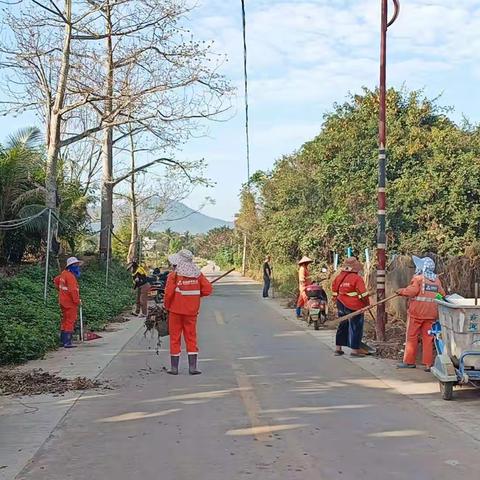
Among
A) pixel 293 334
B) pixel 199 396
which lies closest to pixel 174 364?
pixel 199 396

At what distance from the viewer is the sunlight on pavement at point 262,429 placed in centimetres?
698

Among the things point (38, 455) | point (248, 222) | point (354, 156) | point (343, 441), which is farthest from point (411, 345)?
point (248, 222)

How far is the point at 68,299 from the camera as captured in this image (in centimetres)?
1338

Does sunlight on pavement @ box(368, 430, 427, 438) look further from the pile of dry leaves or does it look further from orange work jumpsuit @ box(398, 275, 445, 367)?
the pile of dry leaves

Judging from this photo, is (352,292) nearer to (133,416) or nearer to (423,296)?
(423,296)

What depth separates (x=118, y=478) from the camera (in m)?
5.64

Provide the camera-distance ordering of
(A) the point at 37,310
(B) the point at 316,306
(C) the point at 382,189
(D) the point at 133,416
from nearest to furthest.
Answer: (D) the point at 133,416 < (C) the point at 382,189 < (A) the point at 37,310 < (B) the point at 316,306

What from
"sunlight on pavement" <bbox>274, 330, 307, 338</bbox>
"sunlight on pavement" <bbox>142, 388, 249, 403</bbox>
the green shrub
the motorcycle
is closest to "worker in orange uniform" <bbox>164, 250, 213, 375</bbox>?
"sunlight on pavement" <bbox>142, 388, 249, 403</bbox>

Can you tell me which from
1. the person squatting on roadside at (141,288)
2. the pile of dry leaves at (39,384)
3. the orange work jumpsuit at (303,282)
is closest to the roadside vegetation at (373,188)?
the orange work jumpsuit at (303,282)

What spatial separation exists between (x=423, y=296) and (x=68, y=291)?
660cm

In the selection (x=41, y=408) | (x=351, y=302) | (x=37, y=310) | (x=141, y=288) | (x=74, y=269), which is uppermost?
(x=74, y=269)

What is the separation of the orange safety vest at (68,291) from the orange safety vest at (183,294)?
11.3 ft

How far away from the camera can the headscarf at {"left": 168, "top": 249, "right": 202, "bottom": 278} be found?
10.7m

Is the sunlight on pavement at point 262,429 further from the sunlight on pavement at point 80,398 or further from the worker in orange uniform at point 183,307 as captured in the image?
the worker in orange uniform at point 183,307
